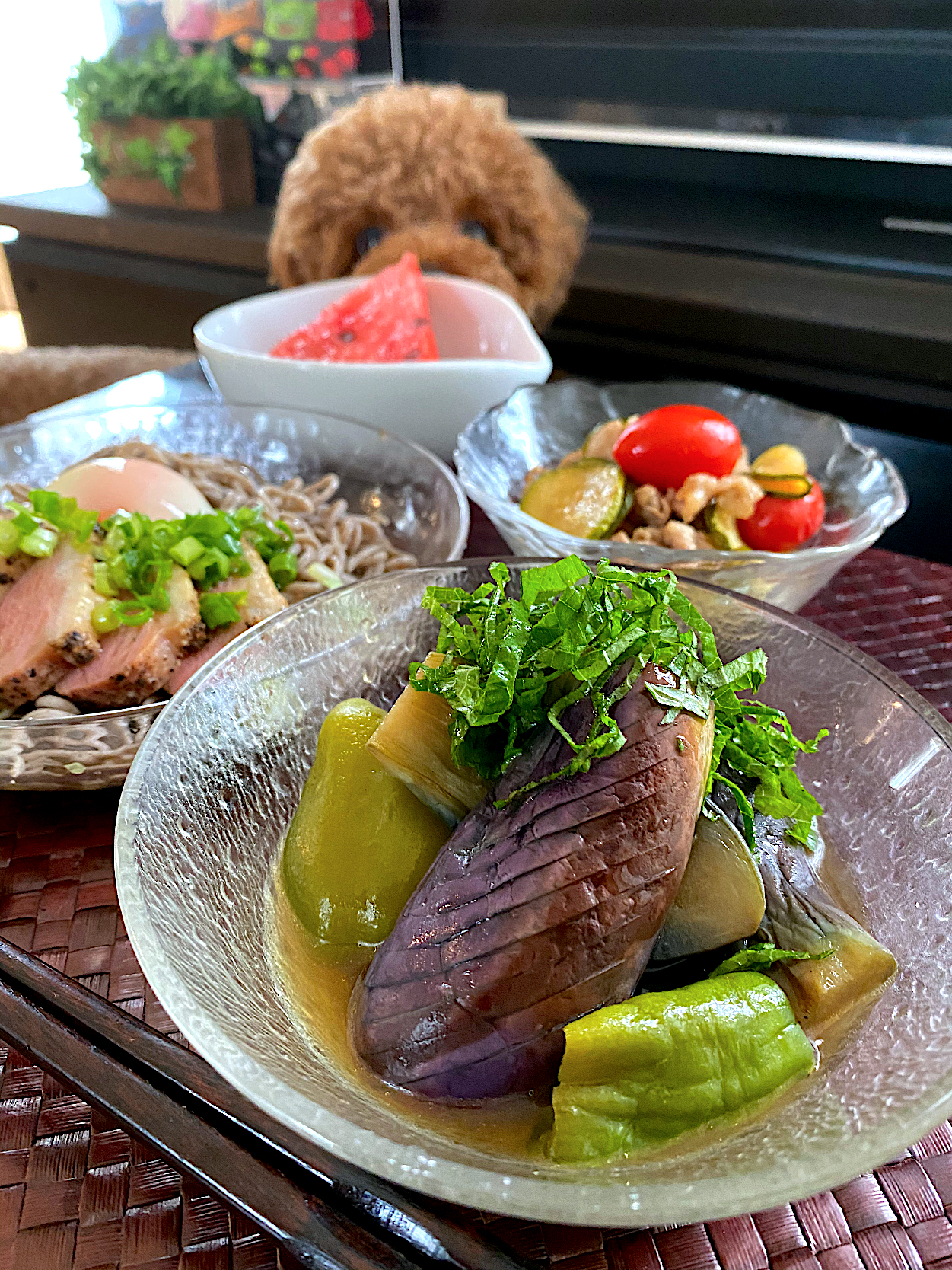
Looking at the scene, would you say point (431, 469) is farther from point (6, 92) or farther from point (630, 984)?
point (6, 92)

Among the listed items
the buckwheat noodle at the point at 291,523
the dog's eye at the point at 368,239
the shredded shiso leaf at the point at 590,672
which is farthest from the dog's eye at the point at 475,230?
the shredded shiso leaf at the point at 590,672

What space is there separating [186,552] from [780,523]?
73 cm

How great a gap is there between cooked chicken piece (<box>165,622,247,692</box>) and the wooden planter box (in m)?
2.89

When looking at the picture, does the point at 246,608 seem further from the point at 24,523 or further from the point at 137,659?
the point at 24,523

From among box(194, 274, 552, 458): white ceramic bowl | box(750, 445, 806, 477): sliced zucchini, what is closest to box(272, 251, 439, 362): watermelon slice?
box(194, 274, 552, 458): white ceramic bowl

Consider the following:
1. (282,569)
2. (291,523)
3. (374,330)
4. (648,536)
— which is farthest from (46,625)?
(374,330)

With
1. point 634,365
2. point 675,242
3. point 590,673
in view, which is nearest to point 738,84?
point 675,242

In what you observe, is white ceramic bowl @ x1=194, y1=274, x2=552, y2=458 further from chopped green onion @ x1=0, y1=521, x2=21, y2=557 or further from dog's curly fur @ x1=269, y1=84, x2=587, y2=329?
chopped green onion @ x1=0, y1=521, x2=21, y2=557

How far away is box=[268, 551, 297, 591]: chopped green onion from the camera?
117 centimetres

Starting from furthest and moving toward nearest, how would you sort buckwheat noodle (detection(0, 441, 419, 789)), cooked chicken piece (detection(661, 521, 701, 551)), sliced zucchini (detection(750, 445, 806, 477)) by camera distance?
sliced zucchini (detection(750, 445, 806, 477))
cooked chicken piece (detection(661, 521, 701, 551))
buckwheat noodle (detection(0, 441, 419, 789))

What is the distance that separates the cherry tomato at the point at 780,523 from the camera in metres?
1.21

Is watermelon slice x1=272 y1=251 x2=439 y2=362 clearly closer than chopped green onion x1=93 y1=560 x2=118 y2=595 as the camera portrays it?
No

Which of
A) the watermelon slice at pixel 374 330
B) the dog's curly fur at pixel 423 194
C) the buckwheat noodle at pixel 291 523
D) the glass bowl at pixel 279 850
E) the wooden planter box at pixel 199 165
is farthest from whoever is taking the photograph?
the wooden planter box at pixel 199 165

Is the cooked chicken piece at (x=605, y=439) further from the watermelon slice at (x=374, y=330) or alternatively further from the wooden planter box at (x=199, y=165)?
the wooden planter box at (x=199, y=165)
